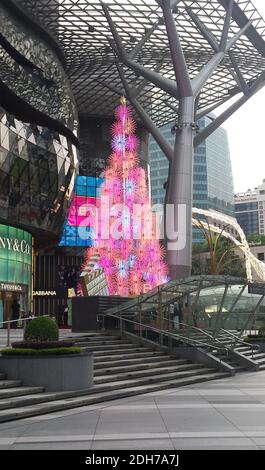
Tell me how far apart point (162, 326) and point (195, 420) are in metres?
12.3

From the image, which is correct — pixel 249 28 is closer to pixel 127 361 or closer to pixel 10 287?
pixel 10 287

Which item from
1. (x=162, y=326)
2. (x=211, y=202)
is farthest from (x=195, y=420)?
(x=211, y=202)

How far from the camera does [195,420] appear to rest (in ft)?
35.8

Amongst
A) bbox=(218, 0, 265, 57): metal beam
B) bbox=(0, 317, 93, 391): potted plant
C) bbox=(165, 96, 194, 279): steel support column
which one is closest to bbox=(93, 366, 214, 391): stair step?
bbox=(0, 317, 93, 391): potted plant

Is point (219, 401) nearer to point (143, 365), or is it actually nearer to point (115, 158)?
point (143, 365)

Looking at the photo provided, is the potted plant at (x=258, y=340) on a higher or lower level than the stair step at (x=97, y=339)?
lower

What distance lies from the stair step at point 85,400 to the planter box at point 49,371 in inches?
23.2

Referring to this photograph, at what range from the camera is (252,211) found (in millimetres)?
195000

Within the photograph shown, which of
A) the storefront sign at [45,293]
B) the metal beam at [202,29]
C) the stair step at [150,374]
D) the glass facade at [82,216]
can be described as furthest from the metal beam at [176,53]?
the storefront sign at [45,293]

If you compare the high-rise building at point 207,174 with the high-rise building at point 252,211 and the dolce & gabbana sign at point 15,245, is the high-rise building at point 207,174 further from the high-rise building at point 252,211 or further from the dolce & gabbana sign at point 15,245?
the dolce & gabbana sign at point 15,245

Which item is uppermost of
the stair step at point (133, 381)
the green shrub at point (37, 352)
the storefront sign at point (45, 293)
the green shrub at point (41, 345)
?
the storefront sign at point (45, 293)

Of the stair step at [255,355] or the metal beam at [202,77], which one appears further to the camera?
the metal beam at [202,77]

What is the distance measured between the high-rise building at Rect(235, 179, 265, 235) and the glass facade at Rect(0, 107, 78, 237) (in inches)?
5953

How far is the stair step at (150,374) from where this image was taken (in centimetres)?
1613
